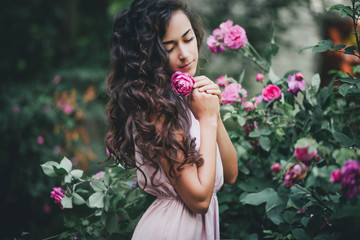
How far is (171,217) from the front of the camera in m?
1.18

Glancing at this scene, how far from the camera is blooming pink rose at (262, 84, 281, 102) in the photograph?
145 centimetres

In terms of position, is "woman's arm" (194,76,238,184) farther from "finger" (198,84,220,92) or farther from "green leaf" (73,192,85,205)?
"green leaf" (73,192,85,205)

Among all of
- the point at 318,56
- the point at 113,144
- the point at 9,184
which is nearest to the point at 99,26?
the point at 9,184

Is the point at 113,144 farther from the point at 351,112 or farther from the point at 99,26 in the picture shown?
the point at 99,26

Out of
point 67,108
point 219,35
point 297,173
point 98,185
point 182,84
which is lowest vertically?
point 67,108

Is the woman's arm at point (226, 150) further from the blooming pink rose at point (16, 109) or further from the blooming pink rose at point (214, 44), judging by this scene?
the blooming pink rose at point (16, 109)

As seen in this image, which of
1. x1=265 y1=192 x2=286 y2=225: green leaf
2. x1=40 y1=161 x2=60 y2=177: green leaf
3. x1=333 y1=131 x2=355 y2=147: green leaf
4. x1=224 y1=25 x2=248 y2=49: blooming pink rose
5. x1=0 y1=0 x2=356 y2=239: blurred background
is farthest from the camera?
x1=0 y1=0 x2=356 y2=239: blurred background

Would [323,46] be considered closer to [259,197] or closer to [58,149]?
[259,197]

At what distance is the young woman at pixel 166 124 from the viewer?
1.14m

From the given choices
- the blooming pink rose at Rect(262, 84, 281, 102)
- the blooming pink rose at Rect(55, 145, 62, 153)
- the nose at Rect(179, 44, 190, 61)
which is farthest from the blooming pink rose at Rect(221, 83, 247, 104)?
the blooming pink rose at Rect(55, 145, 62, 153)

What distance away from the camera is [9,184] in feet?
10.3

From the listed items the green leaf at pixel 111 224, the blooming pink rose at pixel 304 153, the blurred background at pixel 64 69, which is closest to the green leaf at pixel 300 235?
the blooming pink rose at pixel 304 153

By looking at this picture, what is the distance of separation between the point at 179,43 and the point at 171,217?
68 cm

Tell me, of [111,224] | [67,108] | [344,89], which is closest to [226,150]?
[344,89]
